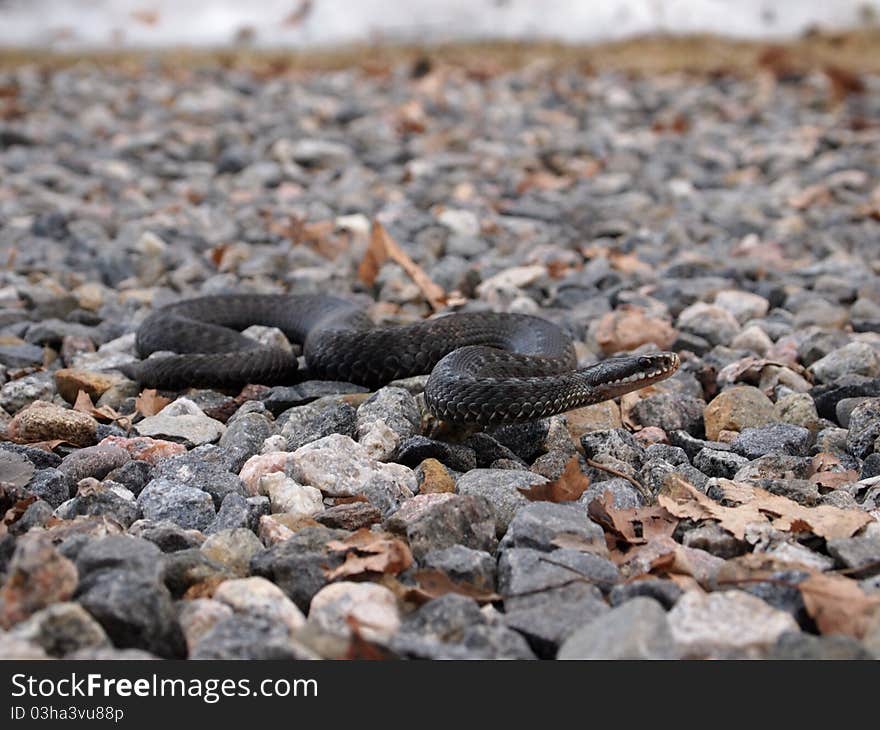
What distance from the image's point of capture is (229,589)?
2645 millimetres

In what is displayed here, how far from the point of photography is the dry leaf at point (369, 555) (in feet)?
9.12

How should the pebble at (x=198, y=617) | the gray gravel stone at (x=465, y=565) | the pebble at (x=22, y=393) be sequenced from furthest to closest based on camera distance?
1. the pebble at (x=22, y=393)
2. the gray gravel stone at (x=465, y=565)
3. the pebble at (x=198, y=617)

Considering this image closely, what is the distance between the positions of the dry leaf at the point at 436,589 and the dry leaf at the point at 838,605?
2.61 ft

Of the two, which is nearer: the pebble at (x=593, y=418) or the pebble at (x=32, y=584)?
the pebble at (x=32, y=584)

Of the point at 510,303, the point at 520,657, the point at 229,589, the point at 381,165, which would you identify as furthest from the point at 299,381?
the point at 381,165

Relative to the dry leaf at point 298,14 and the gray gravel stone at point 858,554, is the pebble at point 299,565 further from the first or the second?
the dry leaf at point 298,14

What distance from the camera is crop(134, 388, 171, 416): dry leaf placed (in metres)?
4.22

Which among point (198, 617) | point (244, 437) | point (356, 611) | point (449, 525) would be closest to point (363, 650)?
point (356, 611)

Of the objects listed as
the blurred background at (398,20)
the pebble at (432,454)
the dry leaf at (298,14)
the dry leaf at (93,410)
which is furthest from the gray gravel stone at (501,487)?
the dry leaf at (298,14)

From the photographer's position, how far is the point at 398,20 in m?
14.4

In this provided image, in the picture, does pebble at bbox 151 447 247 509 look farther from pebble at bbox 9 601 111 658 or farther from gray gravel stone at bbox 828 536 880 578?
gray gravel stone at bbox 828 536 880 578

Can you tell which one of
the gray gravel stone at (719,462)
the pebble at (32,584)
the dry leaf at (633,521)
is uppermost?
the pebble at (32,584)

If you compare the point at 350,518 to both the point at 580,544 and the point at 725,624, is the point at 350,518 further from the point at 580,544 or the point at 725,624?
the point at 725,624
